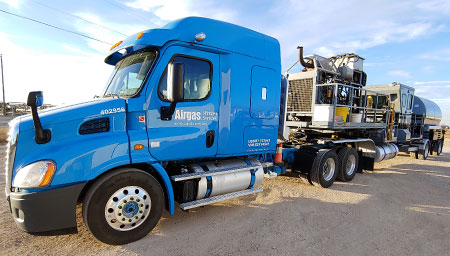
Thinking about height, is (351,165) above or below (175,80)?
below

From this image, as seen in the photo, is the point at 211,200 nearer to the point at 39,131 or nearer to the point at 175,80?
the point at 175,80

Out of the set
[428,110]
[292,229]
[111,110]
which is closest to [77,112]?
[111,110]

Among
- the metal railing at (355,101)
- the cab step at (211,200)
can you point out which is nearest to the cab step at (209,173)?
the cab step at (211,200)

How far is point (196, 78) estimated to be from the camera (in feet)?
12.6

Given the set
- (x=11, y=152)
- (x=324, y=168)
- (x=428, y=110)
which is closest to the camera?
(x=11, y=152)

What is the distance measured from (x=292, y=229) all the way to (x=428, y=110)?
13596mm

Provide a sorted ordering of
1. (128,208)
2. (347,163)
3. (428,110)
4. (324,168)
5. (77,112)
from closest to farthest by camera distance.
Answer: (77,112) → (128,208) → (324,168) → (347,163) → (428,110)

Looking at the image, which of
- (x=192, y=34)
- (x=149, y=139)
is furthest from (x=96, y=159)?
(x=192, y=34)

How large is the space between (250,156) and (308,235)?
184 cm

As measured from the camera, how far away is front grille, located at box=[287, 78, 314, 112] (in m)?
6.83

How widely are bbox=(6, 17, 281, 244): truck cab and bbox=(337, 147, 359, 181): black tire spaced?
3154 millimetres

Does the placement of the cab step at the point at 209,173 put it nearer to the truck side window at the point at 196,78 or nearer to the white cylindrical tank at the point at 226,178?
the white cylindrical tank at the point at 226,178

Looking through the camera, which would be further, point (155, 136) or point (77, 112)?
point (155, 136)

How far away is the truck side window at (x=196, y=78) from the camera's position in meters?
3.73
